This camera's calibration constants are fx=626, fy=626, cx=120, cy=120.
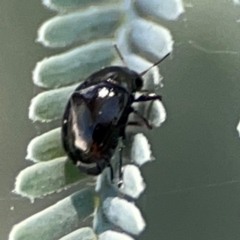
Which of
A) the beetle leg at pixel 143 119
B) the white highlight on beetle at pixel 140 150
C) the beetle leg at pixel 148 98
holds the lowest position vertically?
the white highlight on beetle at pixel 140 150

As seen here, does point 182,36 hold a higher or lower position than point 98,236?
higher

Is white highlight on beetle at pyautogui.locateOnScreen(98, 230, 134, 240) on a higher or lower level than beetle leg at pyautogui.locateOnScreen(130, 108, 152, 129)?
lower

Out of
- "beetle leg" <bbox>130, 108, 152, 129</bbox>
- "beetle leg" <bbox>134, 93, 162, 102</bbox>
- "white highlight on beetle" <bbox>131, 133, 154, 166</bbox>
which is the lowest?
"white highlight on beetle" <bbox>131, 133, 154, 166</bbox>

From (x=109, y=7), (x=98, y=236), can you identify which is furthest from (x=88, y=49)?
(x=98, y=236)

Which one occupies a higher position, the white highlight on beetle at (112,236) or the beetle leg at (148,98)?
the beetle leg at (148,98)

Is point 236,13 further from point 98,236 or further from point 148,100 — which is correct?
point 98,236
